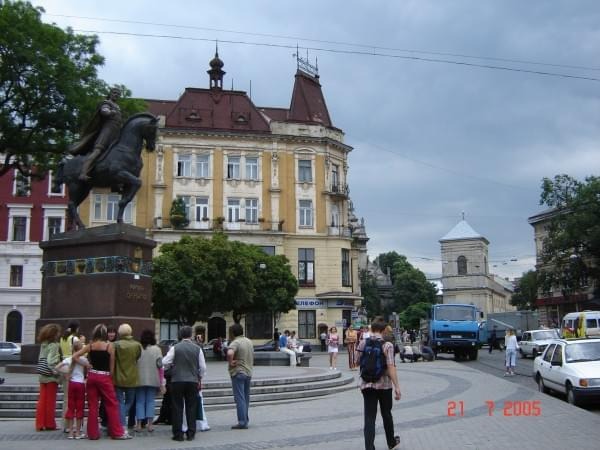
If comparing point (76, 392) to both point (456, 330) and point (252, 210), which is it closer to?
point (456, 330)

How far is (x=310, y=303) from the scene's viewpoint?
5125 centimetres

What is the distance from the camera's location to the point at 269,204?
52.0m

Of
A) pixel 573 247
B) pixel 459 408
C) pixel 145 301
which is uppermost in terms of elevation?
pixel 573 247

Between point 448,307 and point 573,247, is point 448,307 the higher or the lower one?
the lower one

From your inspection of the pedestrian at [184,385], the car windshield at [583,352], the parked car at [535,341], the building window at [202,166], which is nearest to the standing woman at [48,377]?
the pedestrian at [184,385]

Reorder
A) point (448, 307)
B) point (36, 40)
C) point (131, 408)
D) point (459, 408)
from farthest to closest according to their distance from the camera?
point (448, 307), point (36, 40), point (459, 408), point (131, 408)

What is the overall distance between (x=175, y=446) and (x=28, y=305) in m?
42.1

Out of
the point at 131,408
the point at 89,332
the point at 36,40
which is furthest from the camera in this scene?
the point at 36,40

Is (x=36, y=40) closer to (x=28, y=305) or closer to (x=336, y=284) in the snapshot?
(x=28, y=305)

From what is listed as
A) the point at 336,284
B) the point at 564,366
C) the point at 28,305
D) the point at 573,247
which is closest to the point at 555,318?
the point at 573,247

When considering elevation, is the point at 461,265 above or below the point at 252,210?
above

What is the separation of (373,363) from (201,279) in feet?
98.4

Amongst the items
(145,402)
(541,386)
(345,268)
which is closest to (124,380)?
(145,402)

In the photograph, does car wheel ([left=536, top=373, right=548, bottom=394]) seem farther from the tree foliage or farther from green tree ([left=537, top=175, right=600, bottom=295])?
green tree ([left=537, top=175, right=600, bottom=295])
